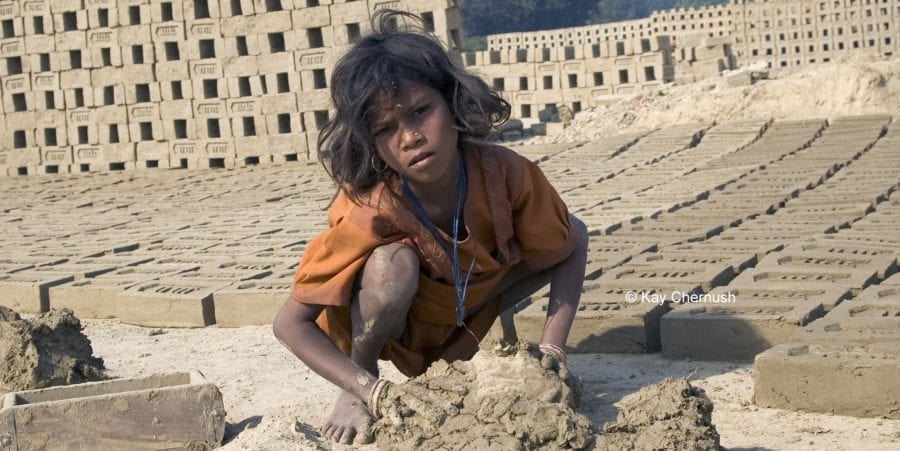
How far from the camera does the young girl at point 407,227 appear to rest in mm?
3188

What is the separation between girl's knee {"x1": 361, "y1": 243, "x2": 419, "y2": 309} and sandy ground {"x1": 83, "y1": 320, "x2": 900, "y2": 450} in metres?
0.40

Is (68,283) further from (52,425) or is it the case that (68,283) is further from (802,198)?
(802,198)

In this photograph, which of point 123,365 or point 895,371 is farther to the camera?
point 123,365

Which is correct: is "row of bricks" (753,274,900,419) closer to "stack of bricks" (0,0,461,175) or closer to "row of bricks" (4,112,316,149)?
"stack of bricks" (0,0,461,175)

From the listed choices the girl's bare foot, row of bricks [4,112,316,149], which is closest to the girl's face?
the girl's bare foot

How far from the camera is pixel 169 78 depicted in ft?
48.3

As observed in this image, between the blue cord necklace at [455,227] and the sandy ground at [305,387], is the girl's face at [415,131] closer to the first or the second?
the blue cord necklace at [455,227]

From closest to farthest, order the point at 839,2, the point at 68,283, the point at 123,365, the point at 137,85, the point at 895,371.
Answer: the point at 895,371 < the point at 123,365 < the point at 68,283 < the point at 137,85 < the point at 839,2

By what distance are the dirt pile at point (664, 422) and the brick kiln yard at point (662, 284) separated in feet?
0.77

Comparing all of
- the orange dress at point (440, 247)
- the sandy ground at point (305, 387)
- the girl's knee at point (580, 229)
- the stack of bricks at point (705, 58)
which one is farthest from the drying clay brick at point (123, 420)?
the stack of bricks at point (705, 58)

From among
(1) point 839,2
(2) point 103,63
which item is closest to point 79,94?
(2) point 103,63

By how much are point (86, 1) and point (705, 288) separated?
12.2 metres

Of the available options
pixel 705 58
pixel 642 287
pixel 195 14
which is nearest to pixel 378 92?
pixel 642 287

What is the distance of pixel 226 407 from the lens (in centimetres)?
375
